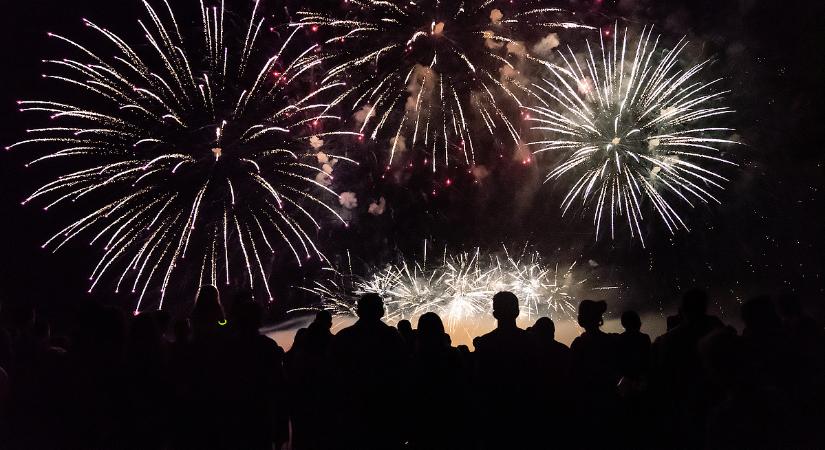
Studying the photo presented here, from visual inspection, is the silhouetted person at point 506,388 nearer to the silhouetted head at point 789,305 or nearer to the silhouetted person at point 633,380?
the silhouetted person at point 633,380

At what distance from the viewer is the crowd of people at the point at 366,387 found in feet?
14.7

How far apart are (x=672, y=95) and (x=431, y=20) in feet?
20.9

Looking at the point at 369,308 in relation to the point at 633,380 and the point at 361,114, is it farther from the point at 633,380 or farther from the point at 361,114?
the point at 361,114

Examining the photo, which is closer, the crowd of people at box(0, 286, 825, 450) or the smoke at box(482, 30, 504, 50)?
the crowd of people at box(0, 286, 825, 450)

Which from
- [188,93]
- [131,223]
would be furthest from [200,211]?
[188,93]

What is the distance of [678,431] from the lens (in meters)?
4.93

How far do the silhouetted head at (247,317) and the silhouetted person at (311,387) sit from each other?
692 mm

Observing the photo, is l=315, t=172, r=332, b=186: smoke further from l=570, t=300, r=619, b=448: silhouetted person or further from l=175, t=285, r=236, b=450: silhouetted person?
l=570, t=300, r=619, b=448: silhouetted person

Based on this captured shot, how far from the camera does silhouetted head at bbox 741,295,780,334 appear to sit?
4324 millimetres

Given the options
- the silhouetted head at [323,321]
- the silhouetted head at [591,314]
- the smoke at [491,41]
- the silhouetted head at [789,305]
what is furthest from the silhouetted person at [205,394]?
the smoke at [491,41]

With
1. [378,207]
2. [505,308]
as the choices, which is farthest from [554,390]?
[378,207]

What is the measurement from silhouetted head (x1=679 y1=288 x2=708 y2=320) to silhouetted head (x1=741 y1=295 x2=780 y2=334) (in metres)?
0.45

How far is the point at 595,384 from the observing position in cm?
497

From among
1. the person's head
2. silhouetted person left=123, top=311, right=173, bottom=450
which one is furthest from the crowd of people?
the person's head
